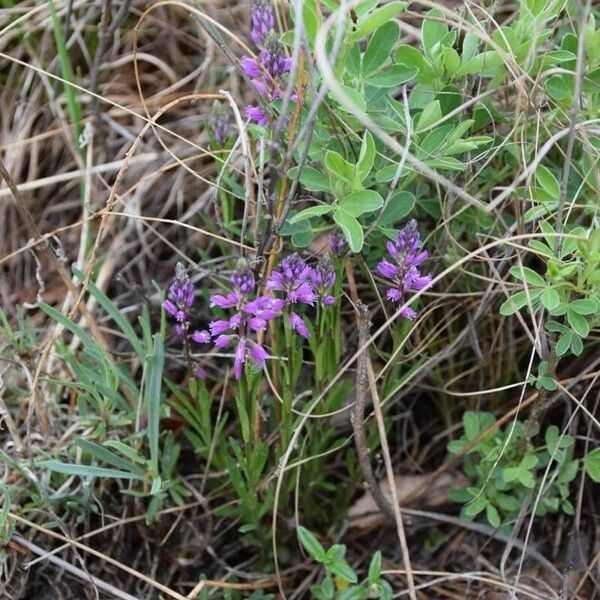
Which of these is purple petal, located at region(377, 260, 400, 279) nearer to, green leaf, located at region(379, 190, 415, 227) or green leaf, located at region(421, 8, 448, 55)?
green leaf, located at region(379, 190, 415, 227)

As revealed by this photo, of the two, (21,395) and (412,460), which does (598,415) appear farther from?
(21,395)

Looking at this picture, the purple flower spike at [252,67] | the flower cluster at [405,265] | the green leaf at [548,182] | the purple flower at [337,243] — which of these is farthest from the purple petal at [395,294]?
the purple flower spike at [252,67]

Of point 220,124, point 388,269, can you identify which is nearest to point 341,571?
point 388,269

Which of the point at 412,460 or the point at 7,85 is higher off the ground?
the point at 7,85

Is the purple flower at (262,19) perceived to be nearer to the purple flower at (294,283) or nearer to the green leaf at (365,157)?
the green leaf at (365,157)

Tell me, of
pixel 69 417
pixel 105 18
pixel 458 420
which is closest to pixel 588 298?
pixel 458 420

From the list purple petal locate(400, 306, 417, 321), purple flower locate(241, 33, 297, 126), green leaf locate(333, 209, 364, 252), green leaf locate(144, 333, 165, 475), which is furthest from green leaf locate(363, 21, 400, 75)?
green leaf locate(144, 333, 165, 475)
